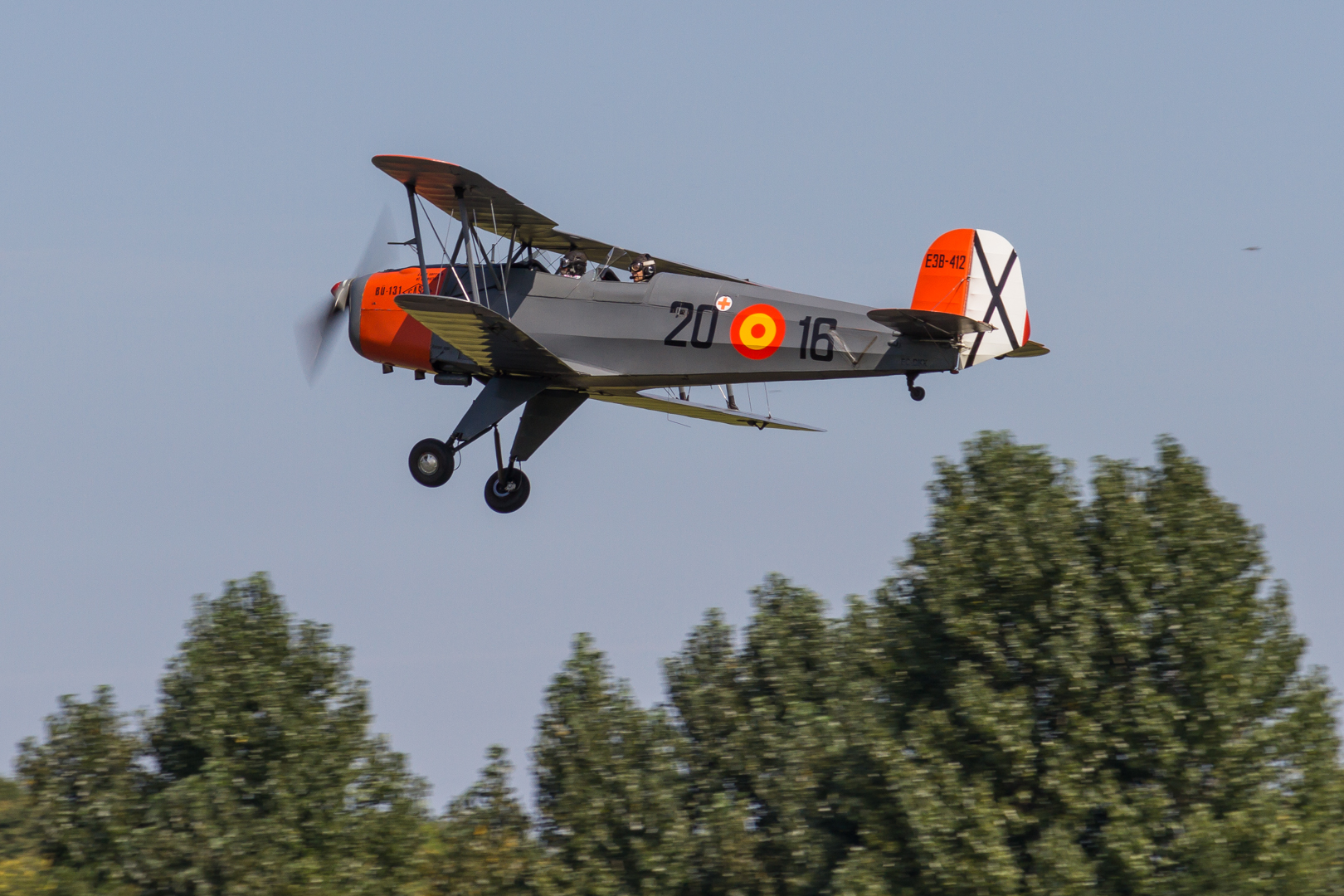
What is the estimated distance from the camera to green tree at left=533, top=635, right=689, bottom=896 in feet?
83.2

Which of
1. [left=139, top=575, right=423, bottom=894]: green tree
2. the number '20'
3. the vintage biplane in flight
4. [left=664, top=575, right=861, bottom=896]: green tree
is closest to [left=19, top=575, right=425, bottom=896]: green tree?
[left=139, top=575, right=423, bottom=894]: green tree

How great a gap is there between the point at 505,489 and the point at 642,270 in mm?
3643

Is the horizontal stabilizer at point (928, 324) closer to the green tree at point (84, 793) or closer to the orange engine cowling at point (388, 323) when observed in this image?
the orange engine cowling at point (388, 323)

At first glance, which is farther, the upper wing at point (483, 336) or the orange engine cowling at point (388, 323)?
the orange engine cowling at point (388, 323)

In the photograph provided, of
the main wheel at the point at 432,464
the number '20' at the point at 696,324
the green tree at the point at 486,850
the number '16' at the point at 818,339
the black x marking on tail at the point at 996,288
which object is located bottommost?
the green tree at the point at 486,850

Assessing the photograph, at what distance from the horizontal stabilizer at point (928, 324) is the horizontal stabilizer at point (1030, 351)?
3.14 feet

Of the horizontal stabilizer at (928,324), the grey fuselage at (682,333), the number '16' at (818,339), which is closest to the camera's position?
the horizontal stabilizer at (928,324)

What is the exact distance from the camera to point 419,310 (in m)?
18.0

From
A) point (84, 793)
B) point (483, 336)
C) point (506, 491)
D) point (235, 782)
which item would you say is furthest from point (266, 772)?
point (483, 336)

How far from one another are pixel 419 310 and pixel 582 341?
2.18 m

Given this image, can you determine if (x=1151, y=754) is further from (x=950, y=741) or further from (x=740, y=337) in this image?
(x=740, y=337)

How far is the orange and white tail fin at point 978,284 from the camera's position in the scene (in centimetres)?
1892

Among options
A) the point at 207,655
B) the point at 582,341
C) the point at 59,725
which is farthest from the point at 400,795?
the point at 582,341

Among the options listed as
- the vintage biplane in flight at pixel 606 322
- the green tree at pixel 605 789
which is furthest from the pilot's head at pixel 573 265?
the green tree at pixel 605 789
